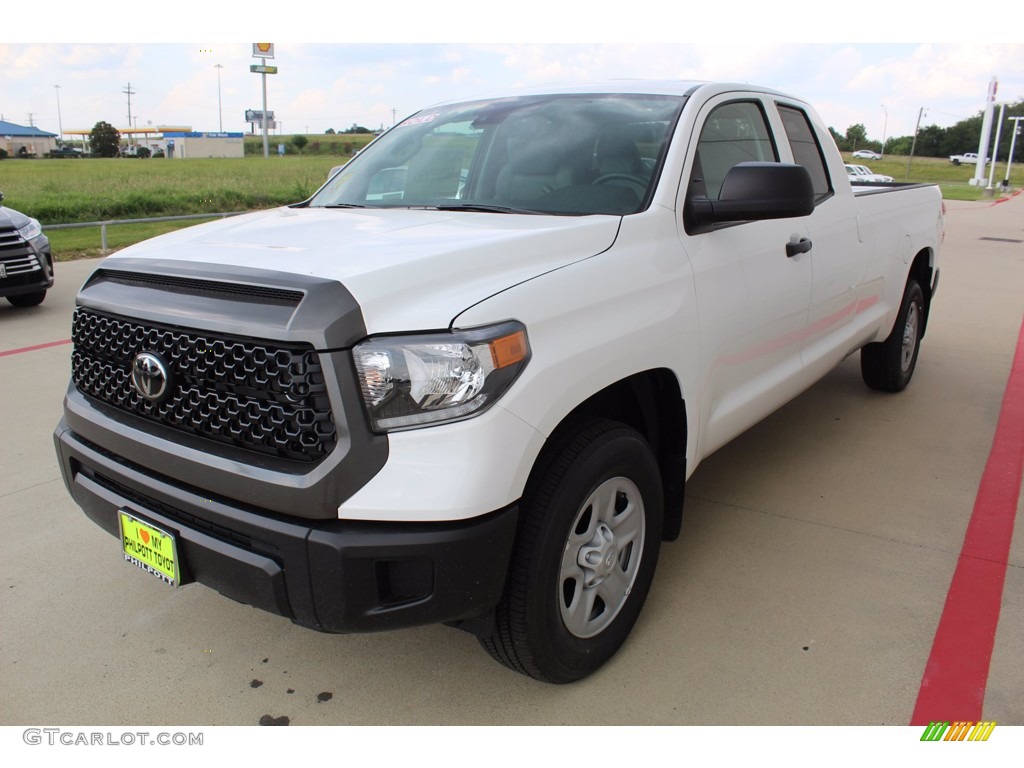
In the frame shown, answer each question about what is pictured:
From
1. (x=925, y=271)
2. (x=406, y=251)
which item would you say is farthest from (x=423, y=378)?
(x=925, y=271)

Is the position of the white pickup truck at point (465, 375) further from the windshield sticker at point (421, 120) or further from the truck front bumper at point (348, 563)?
the windshield sticker at point (421, 120)

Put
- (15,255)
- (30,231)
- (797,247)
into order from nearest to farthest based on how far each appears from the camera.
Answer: (797,247) → (15,255) → (30,231)

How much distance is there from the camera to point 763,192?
2.79 metres

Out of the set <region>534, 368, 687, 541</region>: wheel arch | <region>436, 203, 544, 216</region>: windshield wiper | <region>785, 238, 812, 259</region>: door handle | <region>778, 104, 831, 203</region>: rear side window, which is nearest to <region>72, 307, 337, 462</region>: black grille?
<region>534, 368, 687, 541</region>: wheel arch

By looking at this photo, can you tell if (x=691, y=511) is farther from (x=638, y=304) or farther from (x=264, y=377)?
(x=264, y=377)

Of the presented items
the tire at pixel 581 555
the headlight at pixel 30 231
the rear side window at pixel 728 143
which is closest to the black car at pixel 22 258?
the headlight at pixel 30 231

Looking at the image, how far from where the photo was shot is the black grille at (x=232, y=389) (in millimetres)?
2023

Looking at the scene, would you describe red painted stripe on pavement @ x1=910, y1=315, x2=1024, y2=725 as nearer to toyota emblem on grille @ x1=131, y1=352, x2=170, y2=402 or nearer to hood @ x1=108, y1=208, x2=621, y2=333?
hood @ x1=108, y1=208, x2=621, y2=333

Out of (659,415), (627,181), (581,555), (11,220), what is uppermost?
(627,181)

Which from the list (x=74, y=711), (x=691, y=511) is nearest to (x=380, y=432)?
(x=74, y=711)

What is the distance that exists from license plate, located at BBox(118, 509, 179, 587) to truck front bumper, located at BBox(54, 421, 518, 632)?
0.06 m

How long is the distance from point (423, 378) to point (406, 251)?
0.45 metres

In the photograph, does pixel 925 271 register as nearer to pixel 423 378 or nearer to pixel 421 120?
pixel 421 120

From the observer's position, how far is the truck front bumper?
6.55 feet
